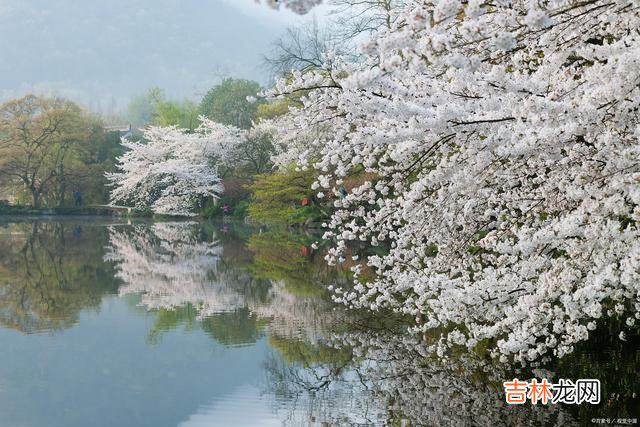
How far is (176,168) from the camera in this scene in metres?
39.2

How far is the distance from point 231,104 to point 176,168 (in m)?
17.1

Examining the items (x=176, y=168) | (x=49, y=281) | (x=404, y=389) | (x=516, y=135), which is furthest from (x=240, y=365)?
(x=176, y=168)

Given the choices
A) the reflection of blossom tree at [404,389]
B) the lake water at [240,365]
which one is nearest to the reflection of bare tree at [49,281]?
the lake water at [240,365]

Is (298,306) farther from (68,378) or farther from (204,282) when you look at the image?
(68,378)

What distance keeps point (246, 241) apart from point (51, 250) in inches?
231

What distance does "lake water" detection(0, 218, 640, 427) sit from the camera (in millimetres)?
5809

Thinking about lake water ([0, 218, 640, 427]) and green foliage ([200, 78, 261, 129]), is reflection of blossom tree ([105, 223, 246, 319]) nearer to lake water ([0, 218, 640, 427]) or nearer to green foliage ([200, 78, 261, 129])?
lake water ([0, 218, 640, 427])

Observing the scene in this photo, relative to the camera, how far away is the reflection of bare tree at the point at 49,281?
10398 mm

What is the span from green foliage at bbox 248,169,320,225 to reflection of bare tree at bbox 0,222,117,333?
599 centimetres

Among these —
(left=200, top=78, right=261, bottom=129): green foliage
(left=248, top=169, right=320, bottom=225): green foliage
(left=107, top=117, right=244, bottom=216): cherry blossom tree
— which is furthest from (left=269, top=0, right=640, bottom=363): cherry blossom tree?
(left=200, top=78, right=261, bottom=129): green foliage

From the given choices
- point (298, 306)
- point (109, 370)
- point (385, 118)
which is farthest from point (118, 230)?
point (385, 118)

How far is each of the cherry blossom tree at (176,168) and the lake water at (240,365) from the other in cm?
2584

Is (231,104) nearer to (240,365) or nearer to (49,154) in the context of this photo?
(49,154)

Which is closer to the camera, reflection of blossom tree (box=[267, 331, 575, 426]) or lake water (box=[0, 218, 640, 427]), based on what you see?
reflection of blossom tree (box=[267, 331, 575, 426])
